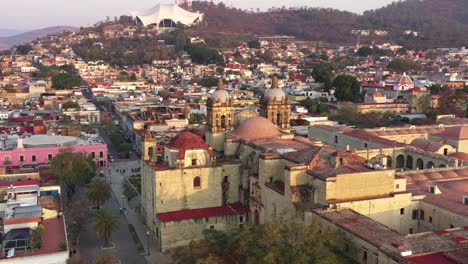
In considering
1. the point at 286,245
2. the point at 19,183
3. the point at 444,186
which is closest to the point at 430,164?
the point at 444,186

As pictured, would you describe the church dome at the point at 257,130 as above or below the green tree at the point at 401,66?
below

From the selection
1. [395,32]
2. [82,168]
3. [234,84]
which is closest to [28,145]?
[82,168]

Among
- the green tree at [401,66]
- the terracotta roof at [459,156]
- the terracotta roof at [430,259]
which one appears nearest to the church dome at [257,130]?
the terracotta roof at [459,156]

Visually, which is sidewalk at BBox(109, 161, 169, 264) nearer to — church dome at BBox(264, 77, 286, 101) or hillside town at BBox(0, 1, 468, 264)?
hillside town at BBox(0, 1, 468, 264)

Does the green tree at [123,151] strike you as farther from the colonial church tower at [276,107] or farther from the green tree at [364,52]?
the green tree at [364,52]

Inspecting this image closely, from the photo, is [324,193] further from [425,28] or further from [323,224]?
[425,28]

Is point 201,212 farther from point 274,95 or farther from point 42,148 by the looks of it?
point 42,148
